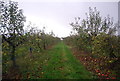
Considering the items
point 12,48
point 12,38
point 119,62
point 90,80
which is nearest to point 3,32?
point 12,38

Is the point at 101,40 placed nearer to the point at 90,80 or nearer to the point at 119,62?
the point at 119,62

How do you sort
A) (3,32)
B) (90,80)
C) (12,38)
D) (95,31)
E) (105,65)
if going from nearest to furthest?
(90,80) < (3,32) < (12,38) < (105,65) < (95,31)

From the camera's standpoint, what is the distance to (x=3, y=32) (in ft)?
22.8

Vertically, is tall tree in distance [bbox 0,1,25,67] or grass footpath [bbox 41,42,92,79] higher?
tall tree in distance [bbox 0,1,25,67]

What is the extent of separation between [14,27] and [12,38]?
2.71ft

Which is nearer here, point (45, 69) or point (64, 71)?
point (64, 71)

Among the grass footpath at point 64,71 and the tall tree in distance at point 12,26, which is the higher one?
the tall tree in distance at point 12,26

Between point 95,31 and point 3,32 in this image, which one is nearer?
point 3,32

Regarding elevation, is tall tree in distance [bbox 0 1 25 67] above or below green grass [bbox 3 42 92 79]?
above

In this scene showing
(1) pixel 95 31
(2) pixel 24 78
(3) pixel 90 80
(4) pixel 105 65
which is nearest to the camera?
(3) pixel 90 80

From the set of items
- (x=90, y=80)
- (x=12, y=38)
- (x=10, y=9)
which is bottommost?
(x=90, y=80)

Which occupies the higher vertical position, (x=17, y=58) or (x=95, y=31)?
(x=95, y=31)

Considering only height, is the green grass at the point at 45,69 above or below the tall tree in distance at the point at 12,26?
below

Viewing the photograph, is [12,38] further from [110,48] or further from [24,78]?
[110,48]
